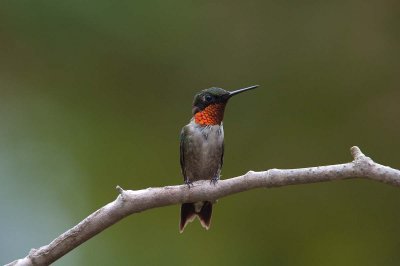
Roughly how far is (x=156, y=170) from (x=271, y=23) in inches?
49.4

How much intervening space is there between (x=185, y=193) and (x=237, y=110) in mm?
2405

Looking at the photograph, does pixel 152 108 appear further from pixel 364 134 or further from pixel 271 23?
pixel 364 134

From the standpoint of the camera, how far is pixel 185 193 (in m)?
2.89

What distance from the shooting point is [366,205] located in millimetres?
5195

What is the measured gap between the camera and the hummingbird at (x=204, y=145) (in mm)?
3629

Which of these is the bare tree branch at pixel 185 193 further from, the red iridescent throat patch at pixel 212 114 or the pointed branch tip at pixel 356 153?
the red iridescent throat patch at pixel 212 114

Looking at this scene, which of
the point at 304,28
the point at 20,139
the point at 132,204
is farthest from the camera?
the point at 20,139

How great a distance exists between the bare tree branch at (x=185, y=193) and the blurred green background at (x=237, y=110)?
Answer: 7.27 feet

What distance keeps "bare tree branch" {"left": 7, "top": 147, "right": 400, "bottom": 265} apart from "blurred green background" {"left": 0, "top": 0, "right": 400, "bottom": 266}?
7.27 feet

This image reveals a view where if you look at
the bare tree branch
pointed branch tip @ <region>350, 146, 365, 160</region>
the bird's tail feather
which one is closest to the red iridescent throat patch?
the bird's tail feather

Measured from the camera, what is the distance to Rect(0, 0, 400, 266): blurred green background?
5.04 meters

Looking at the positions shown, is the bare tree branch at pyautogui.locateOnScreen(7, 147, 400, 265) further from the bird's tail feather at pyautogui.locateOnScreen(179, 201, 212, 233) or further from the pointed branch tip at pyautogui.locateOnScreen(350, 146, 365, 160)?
the bird's tail feather at pyautogui.locateOnScreen(179, 201, 212, 233)

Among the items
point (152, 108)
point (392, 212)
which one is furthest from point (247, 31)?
point (392, 212)

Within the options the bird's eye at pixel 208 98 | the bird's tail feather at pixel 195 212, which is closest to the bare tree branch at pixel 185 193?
the bird's tail feather at pixel 195 212
